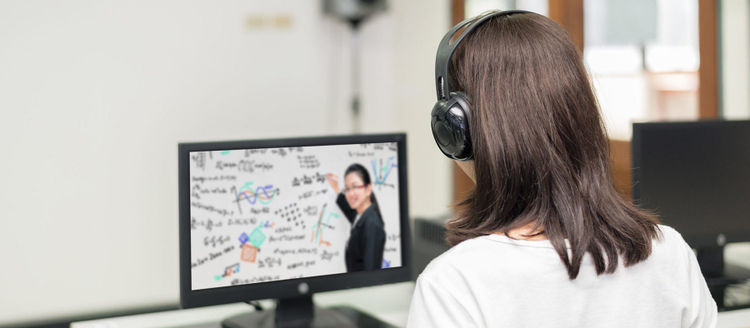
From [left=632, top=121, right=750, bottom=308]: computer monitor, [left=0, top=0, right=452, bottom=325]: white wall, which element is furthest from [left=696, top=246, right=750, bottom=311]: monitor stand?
[left=0, top=0, right=452, bottom=325]: white wall

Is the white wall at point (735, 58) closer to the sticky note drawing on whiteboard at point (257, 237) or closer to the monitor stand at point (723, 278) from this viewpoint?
the monitor stand at point (723, 278)

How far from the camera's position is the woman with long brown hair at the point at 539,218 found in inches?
28.0

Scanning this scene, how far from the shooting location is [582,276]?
729 mm

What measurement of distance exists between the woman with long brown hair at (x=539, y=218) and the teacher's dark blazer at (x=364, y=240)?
53 cm

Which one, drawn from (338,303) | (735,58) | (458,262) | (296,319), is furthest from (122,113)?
(735,58)

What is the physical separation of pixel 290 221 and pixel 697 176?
949mm

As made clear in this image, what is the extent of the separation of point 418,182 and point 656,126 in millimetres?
1662

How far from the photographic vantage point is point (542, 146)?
743 mm

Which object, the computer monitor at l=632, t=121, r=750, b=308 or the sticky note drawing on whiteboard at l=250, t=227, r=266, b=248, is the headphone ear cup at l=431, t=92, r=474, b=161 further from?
the computer monitor at l=632, t=121, r=750, b=308

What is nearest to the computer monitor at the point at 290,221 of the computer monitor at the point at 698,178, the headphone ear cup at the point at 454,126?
the headphone ear cup at the point at 454,126

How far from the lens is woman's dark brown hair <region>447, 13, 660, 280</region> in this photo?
0.74m

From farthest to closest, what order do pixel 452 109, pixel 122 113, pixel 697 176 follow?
pixel 122 113, pixel 697 176, pixel 452 109

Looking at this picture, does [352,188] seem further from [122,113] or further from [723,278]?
[122,113]

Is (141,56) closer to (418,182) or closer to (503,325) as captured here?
(418,182)
